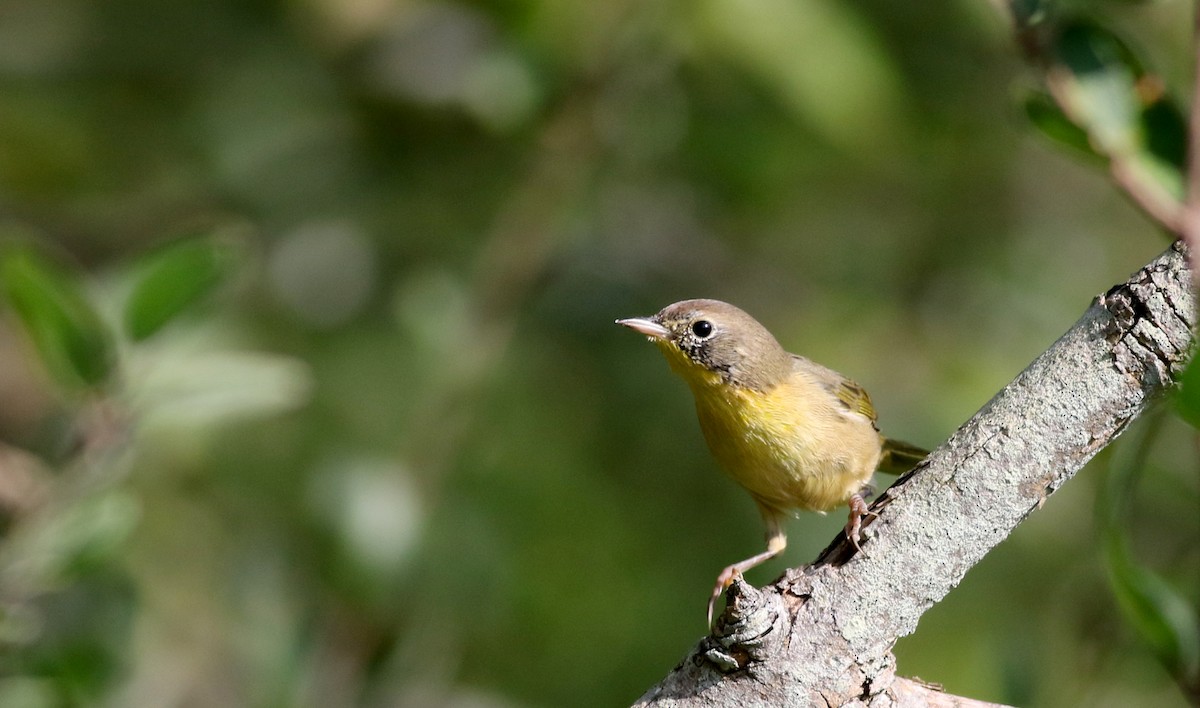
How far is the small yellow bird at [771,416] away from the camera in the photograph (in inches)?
143

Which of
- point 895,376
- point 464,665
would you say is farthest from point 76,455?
point 895,376

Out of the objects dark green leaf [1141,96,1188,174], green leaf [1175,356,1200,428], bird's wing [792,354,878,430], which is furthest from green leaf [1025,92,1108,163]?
bird's wing [792,354,878,430]

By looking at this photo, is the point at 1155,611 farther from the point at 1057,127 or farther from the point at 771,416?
the point at 771,416

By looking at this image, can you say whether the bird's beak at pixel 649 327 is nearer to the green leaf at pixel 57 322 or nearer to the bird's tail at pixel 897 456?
the bird's tail at pixel 897 456

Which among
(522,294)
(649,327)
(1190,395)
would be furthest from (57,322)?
(1190,395)

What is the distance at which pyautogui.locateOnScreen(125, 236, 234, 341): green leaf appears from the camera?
10.2 ft

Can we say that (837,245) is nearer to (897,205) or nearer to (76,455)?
(897,205)

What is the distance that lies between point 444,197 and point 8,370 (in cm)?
203

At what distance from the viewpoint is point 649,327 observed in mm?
4039

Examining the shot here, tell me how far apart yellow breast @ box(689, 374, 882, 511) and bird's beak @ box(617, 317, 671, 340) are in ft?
0.74

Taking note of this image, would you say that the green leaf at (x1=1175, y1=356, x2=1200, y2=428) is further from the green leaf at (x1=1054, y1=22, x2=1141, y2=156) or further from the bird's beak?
the bird's beak

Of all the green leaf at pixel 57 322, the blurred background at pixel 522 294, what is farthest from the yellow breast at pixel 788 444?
the green leaf at pixel 57 322

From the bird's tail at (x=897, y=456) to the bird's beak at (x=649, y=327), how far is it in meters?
0.84

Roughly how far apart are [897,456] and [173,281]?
7.98 ft
